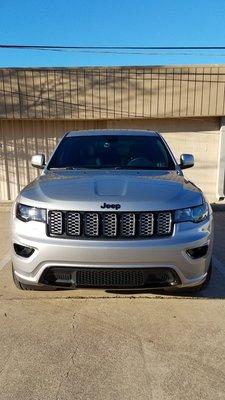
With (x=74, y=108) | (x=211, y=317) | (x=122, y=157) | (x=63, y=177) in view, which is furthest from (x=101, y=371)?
(x=74, y=108)

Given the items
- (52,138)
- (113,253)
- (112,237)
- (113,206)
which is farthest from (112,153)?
(52,138)

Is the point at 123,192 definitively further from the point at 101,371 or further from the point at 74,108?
the point at 74,108

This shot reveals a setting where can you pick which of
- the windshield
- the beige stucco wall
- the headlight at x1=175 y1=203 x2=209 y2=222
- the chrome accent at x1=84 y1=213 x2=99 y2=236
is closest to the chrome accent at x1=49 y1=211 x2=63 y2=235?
the chrome accent at x1=84 y1=213 x2=99 y2=236

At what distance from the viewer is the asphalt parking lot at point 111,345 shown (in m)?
2.46

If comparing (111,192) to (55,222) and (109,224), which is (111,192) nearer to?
(109,224)

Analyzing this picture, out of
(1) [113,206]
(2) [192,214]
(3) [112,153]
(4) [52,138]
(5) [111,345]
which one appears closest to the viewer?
(5) [111,345]

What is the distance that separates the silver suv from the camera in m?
3.05

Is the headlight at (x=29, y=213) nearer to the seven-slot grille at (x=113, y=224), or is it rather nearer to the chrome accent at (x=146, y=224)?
the seven-slot grille at (x=113, y=224)

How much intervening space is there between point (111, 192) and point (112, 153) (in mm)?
1550

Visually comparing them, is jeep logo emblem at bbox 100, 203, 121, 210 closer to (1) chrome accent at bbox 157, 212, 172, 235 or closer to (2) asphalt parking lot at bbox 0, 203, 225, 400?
(1) chrome accent at bbox 157, 212, 172, 235

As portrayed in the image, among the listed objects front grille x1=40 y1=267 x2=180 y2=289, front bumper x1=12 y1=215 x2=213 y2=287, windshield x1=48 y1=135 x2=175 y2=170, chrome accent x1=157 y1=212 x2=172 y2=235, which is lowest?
front grille x1=40 y1=267 x2=180 y2=289

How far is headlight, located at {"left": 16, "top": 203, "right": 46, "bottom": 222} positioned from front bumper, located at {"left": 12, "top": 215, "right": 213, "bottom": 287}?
5cm

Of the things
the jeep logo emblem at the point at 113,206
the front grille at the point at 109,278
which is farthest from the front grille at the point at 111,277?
the jeep logo emblem at the point at 113,206

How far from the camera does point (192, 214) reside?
3.23m
